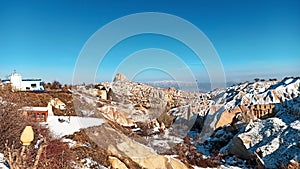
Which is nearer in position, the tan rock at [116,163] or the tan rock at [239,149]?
the tan rock at [116,163]

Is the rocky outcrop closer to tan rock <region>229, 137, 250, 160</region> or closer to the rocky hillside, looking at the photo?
the rocky hillside

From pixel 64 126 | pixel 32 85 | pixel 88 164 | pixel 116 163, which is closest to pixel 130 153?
pixel 116 163

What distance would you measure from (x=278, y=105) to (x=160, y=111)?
10.6 m

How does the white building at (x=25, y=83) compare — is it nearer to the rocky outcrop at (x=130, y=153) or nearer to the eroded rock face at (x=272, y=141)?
the rocky outcrop at (x=130, y=153)

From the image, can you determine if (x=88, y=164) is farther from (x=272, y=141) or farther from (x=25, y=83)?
(x=25, y=83)

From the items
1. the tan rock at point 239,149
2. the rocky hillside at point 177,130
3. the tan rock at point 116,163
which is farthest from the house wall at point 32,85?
the tan rock at point 239,149

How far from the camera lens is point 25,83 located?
26.9 m

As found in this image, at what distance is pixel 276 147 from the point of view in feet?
45.3

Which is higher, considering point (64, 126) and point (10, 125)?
point (10, 125)

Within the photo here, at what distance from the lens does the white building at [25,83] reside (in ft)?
84.0

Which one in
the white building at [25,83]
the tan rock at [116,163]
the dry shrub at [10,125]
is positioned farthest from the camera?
the white building at [25,83]

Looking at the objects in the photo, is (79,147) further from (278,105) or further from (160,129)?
(278,105)

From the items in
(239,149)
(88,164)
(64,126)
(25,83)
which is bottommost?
(239,149)

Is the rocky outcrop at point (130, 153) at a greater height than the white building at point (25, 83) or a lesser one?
lesser
